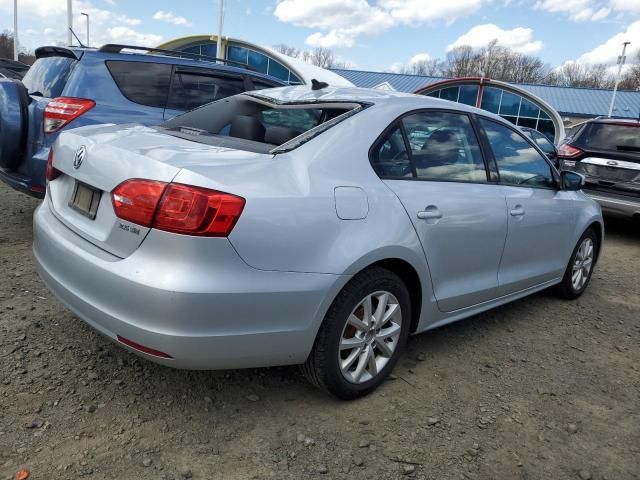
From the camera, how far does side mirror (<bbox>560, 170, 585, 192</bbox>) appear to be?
4.13 metres

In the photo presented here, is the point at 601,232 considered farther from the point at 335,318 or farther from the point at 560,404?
the point at 335,318

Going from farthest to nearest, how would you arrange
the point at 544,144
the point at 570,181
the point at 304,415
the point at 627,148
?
the point at 544,144
the point at 627,148
the point at 570,181
the point at 304,415

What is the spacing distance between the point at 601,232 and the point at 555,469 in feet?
10.3

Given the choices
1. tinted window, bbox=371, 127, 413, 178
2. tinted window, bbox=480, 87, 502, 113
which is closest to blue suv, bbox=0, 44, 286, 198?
tinted window, bbox=371, 127, 413, 178

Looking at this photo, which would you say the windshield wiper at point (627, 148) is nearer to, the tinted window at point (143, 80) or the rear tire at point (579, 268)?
the rear tire at point (579, 268)

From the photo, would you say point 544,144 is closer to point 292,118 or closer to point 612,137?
point 612,137

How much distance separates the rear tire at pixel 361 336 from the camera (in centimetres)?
242

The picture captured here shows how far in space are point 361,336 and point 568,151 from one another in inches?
240

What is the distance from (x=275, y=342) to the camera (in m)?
2.23

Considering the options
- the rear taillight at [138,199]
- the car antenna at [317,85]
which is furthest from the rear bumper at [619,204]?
the rear taillight at [138,199]

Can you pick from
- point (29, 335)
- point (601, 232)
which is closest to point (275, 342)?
point (29, 335)

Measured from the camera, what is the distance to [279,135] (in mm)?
2797

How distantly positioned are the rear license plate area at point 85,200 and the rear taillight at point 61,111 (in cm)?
211

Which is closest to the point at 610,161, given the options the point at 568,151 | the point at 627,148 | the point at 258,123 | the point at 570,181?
the point at 627,148
